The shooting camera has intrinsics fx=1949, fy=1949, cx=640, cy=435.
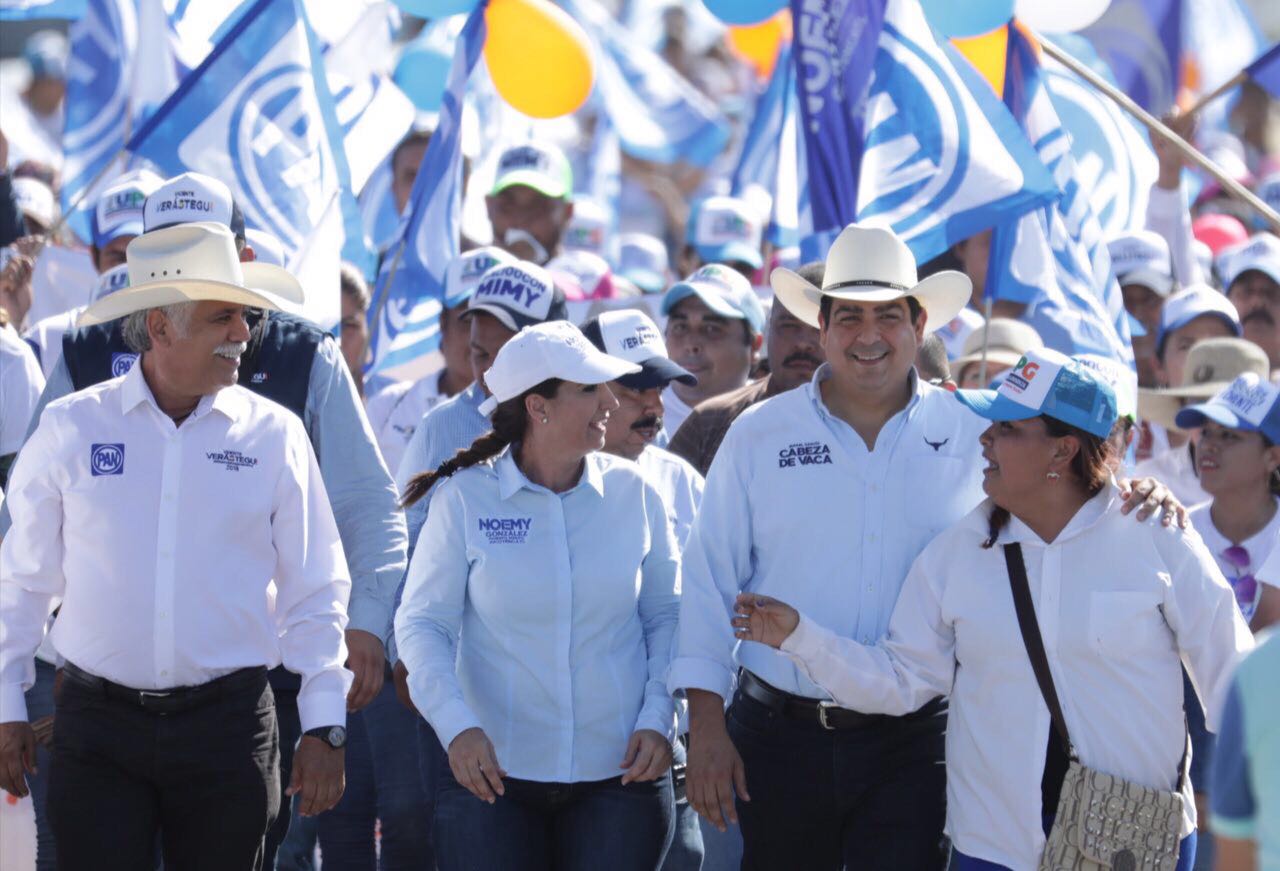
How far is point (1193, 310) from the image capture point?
29.2 ft

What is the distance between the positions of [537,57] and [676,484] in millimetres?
4394

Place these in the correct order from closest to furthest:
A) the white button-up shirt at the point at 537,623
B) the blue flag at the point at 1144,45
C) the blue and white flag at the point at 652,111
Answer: the white button-up shirt at the point at 537,623, the blue flag at the point at 1144,45, the blue and white flag at the point at 652,111

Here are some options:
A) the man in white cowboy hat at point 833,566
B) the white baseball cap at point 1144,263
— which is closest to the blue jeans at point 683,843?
the man in white cowboy hat at point 833,566

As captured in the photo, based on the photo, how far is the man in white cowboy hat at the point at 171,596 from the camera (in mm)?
4980

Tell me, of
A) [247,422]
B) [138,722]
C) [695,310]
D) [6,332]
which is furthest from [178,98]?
[138,722]

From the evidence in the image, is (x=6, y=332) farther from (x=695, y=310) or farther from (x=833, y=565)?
(x=833, y=565)

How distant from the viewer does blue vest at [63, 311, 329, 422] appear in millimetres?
5719

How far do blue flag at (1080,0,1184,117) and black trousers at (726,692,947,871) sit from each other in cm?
746

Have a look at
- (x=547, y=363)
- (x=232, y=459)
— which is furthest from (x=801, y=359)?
(x=232, y=459)

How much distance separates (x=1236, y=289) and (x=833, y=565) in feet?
17.0

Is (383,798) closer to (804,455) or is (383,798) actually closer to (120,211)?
(804,455)

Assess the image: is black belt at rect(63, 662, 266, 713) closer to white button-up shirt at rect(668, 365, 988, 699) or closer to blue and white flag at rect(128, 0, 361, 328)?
white button-up shirt at rect(668, 365, 988, 699)

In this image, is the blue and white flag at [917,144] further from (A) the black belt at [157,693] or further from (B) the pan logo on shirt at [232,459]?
(A) the black belt at [157,693]

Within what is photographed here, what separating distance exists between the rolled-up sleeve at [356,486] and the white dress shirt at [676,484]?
891mm
